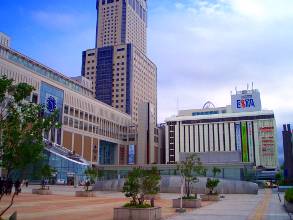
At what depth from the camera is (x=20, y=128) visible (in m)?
12.0

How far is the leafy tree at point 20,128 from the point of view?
11.5 metres

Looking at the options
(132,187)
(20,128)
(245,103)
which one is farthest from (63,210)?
(245,103)

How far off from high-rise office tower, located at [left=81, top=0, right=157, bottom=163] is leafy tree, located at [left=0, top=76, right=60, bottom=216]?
125 m

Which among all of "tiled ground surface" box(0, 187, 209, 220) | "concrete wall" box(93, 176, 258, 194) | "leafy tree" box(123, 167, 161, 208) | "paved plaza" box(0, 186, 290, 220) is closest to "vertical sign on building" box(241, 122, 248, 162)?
"concrete wall" box(93, 176, 258, 194)

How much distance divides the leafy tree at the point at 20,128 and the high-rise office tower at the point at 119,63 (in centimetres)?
12457

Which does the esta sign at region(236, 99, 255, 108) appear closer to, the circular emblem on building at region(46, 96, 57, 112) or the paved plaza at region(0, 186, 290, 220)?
the circular emblem on building at region(46, 96, 57, 112)

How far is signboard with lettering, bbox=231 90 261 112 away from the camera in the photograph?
152m

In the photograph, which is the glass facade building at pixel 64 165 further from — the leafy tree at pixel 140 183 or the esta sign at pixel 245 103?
the esta sign at pixel 245 103

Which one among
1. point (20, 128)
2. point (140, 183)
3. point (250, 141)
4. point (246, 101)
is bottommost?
point (140, 183)

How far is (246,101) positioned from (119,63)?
58.8 metres

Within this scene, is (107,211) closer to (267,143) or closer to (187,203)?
(187,203)

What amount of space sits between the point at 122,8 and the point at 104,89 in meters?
48.5

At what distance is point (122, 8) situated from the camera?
180625 mm

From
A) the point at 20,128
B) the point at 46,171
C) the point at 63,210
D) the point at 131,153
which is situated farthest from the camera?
the point at 131,153
